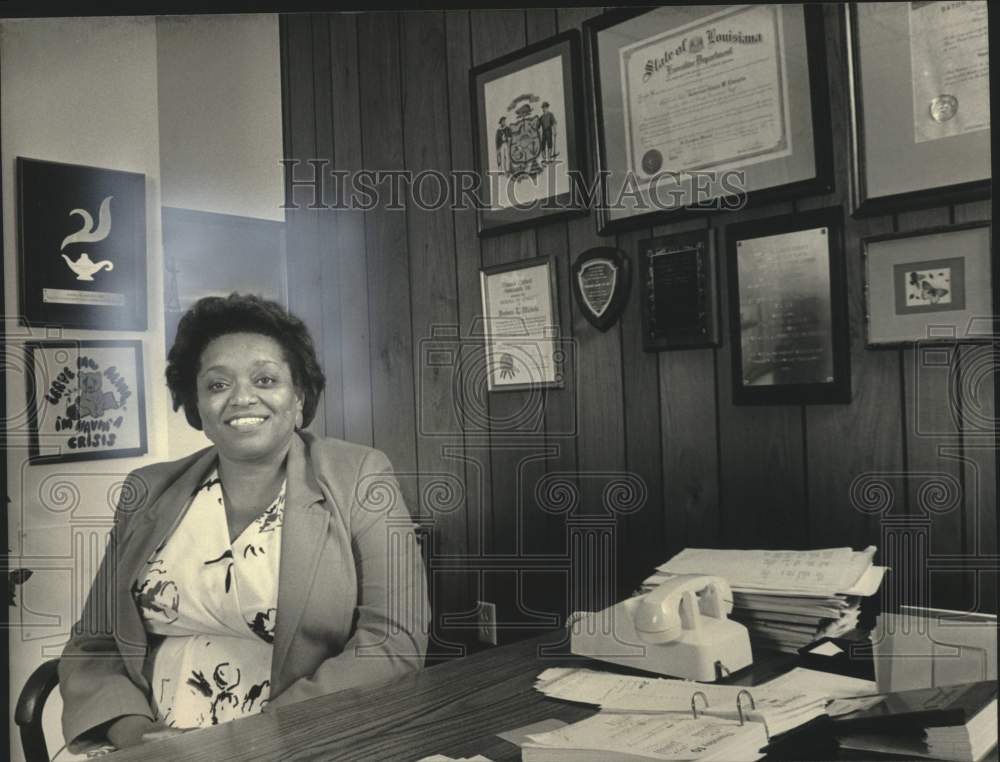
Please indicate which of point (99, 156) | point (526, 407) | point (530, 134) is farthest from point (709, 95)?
point (99, 156)

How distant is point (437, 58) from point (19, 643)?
128 centimetres

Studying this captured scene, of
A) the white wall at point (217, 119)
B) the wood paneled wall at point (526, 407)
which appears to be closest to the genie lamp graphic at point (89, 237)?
the white wall at point (217, 119)

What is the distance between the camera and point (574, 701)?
128cm

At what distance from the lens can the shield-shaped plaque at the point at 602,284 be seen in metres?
1.57

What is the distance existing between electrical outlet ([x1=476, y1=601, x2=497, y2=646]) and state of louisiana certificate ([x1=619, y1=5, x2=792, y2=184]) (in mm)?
839

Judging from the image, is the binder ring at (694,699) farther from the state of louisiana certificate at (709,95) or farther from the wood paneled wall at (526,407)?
the state of louisiana certificate at (709,95)

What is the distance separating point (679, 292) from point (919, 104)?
0.50m

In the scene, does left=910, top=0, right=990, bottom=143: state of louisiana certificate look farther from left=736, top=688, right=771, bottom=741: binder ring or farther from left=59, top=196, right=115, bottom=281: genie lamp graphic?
left=59, top=196, right=115, bottom=281: genie lamp graphic

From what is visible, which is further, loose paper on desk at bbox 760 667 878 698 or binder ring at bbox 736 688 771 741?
loose paper on desk at bbox 760 667 878 698

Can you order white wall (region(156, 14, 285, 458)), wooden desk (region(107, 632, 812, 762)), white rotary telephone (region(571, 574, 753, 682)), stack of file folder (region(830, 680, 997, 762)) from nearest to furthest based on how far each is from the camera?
stack of file folder (region(830, 680, 997, 762))
wooden desk (region(107, 632, 812, 762))
white rotary telephone (region(571, 574, 753, 682))
white wall (region(156, 14, 285, 458))

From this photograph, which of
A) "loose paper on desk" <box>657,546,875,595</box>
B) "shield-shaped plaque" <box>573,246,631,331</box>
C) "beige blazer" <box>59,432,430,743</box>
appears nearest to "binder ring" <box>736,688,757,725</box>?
"loose paper on desk" <box>657,546,875,595</box>

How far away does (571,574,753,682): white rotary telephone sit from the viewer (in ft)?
4.36

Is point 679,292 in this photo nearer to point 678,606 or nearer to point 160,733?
point 678,606

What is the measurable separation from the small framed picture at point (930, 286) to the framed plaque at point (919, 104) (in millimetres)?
62
